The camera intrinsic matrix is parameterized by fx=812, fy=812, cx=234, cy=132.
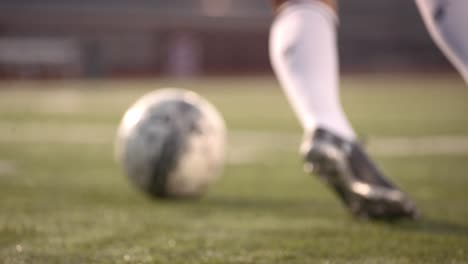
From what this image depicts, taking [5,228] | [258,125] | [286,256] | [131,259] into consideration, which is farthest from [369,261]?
[258,125]

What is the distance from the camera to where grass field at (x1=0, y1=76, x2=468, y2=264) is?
189 cm

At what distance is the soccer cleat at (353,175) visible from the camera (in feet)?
7.43

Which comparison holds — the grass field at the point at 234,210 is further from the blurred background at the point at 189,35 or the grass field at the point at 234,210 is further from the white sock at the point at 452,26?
the blurred background at the point at 189,35

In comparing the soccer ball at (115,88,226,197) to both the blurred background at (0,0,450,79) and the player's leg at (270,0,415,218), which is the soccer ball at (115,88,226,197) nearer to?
the player's leg at (270,0,415,218)

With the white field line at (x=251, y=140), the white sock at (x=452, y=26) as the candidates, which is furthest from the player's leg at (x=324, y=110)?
the white field line at (x=251, y=140)

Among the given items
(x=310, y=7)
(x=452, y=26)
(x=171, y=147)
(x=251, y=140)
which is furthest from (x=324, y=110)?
(x=251, y=140)

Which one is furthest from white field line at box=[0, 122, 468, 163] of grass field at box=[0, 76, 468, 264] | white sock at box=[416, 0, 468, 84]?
white sock at box=[416, 0, 468, 84]

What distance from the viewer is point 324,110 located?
2332 millimetres

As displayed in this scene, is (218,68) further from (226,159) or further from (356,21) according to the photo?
(226,159)

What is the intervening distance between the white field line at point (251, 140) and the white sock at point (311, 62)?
1.82m

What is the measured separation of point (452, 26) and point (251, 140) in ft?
10.8

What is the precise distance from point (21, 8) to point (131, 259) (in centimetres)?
1884

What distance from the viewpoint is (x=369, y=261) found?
1.79 m

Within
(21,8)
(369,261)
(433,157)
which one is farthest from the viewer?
(21,8)
